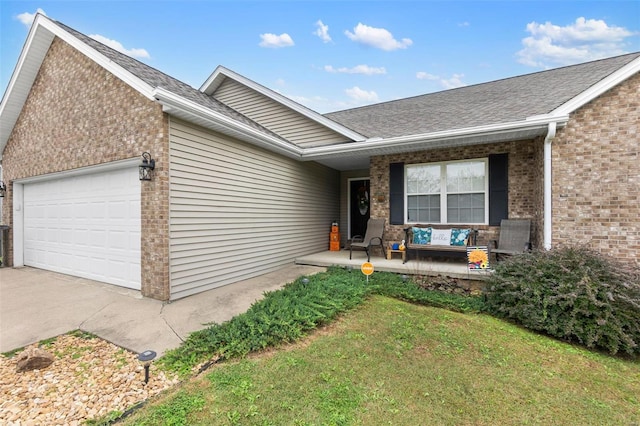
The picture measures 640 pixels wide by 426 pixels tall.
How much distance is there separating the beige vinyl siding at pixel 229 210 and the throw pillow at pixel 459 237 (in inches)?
153

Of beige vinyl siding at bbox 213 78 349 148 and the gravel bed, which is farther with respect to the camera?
beige vinyl siding at bbox 213 78 349 148

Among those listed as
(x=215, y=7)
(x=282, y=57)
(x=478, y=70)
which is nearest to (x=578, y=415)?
(x=215, y=7)

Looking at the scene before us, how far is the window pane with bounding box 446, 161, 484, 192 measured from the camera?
648 cm

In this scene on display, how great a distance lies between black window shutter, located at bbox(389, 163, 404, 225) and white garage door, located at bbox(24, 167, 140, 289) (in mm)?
5458

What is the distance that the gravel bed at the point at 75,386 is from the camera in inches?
89.4

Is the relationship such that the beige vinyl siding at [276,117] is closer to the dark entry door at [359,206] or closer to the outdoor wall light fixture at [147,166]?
the dark entry door at [359,206]

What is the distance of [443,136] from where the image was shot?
5.68 meters

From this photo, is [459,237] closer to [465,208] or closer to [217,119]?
[465,208]

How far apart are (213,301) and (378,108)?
311 inches

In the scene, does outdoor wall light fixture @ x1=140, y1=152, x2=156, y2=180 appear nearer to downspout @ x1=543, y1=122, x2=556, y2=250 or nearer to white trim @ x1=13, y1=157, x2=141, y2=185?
white trim @ x1=13, y1=157, x2=141, y2=185

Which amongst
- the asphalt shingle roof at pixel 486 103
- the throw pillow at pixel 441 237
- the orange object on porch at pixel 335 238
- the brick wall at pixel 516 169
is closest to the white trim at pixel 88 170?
the asphalt shingle roof at pixel 486 103

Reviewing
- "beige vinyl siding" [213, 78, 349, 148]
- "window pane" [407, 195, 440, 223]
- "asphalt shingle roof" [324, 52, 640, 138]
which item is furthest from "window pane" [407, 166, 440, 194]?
"beige vinyl siding" [213, 78, 349, 148]

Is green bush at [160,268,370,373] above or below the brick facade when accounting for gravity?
below

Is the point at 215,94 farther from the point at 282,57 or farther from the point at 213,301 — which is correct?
the point at 213,301
